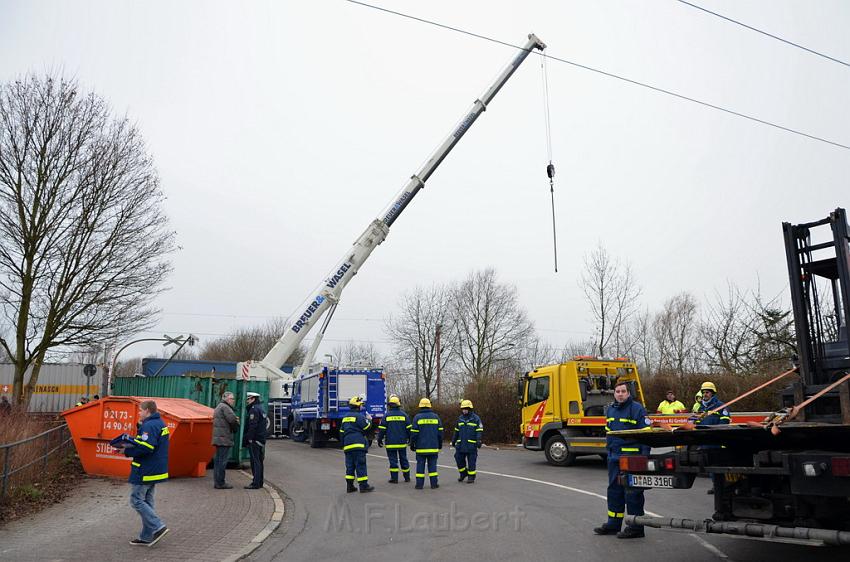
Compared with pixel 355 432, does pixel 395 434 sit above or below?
below

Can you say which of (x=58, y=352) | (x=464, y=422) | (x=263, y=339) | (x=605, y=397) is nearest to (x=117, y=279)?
(x=58, y=352)

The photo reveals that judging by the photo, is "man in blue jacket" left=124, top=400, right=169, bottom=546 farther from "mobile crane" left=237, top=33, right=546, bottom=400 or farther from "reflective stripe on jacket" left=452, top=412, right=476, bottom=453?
"mobile crane" left=237, top=33, right=546, bottom=400

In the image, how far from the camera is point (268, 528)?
8672 mm

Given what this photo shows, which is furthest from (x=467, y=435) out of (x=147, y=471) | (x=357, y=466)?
(x=147, y=471)

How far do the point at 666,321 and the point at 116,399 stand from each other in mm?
36177

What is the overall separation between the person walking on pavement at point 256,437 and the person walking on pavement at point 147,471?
4.30 m

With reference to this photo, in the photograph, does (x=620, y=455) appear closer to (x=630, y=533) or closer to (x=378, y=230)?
(x=630, y=533)

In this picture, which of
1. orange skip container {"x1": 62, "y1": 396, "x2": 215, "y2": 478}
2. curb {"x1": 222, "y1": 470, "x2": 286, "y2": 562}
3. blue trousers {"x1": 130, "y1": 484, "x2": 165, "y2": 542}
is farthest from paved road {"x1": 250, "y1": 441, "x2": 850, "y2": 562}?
orange skip container {"x1": 62, "y1": 396, "x2": 215, "y2": 478}

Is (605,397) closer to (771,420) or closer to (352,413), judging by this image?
(352,413)

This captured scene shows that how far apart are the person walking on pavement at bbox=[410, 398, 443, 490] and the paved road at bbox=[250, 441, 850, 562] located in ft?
1.02

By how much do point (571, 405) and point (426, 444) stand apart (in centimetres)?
512

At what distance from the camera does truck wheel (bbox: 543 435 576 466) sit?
54.3 feet

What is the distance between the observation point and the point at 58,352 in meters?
19.5

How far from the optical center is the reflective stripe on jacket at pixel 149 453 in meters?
7.52
